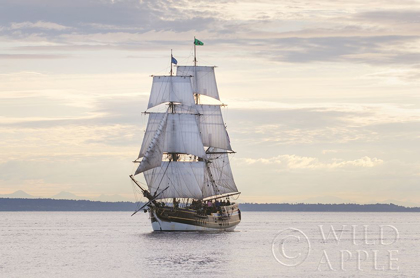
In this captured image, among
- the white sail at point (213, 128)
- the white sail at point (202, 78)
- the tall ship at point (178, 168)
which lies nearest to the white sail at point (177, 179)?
the tall ship at point (178, 168)

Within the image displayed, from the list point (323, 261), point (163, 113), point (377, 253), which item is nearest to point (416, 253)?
point (377, 253)

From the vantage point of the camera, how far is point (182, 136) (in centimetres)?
13125

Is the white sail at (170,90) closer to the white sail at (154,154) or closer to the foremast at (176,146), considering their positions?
the foremast at (176,146)

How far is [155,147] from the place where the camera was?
411 ft

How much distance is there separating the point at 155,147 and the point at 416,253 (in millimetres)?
46533

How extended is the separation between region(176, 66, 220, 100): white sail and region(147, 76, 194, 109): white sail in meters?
13.3

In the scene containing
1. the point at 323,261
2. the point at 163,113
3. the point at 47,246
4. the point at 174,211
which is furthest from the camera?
the point at 163,113

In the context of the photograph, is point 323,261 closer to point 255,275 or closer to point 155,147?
point 255,275

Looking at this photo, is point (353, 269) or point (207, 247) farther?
point (207, 247)

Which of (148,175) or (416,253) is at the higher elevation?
(148,175)

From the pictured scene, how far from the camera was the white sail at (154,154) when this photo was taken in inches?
4870

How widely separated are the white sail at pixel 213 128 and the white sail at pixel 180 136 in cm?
1193

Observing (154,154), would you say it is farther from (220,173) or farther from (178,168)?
(220,173)

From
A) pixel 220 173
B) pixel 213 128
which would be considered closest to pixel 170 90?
pixel 213 128
